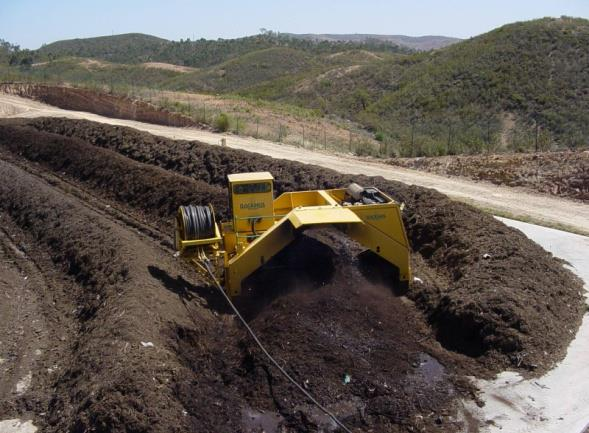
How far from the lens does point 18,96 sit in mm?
45906

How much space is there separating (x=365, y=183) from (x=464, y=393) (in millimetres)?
9037

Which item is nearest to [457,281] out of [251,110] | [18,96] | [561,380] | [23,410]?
[561,380]

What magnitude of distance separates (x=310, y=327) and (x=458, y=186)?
1397 centimetres

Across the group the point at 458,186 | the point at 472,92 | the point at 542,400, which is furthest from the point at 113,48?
the point at 542,400

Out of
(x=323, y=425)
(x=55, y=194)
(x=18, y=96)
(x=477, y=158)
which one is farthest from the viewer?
(x=18, y=96)

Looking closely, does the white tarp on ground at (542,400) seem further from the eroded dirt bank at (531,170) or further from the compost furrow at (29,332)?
the eroded dirt bank at (531,170)

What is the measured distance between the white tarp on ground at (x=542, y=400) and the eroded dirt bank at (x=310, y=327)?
0.27m

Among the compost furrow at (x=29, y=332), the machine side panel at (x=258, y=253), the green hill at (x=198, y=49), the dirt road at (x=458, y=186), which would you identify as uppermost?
the green hill at (x=198, y=49)

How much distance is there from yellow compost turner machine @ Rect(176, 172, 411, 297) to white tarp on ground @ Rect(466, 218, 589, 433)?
300 cm

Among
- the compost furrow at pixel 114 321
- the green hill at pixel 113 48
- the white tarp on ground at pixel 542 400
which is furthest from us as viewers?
the green hill at pixel 113 48

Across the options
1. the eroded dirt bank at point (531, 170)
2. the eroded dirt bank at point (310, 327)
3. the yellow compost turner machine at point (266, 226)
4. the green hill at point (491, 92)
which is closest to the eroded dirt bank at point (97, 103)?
the green hill at point (491, 92)

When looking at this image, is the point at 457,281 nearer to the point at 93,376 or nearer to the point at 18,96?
the point at 93,376

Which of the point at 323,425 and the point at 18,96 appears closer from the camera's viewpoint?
the point at 323,425

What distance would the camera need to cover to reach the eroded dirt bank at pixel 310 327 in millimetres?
8375
